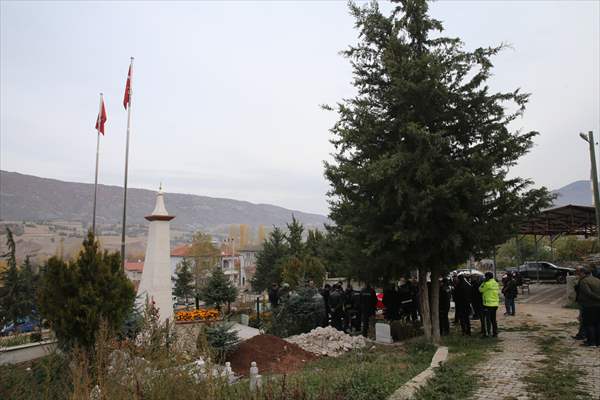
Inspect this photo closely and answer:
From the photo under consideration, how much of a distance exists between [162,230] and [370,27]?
9.46m

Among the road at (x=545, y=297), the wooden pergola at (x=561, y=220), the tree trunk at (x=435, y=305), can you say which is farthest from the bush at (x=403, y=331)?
the wooden pergola at (x=561, y=220)

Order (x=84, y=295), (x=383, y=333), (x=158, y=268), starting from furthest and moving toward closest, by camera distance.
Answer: (x=158, y=268)
(x=383, y=333)
(x=84, y=295)

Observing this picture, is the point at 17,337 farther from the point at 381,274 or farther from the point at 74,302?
the point at 381,274

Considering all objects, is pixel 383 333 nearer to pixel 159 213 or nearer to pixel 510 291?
pixel 510 291

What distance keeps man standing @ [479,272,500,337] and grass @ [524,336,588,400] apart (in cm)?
213

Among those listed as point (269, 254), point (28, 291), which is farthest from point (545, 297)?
point (28, 291)

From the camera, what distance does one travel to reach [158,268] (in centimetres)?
1511

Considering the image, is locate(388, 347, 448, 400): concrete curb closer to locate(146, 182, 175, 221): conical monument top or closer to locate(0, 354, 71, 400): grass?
locate(0, 354, 71, 400): grass

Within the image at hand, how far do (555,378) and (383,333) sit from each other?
5.38 metres

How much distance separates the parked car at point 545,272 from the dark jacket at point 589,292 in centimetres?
2461

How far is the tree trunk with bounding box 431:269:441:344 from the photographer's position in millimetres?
11516

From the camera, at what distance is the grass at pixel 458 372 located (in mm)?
6234

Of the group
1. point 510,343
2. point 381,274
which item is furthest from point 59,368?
point 510,343

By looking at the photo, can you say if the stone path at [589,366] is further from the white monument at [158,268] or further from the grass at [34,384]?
the white monument at [158,268]
